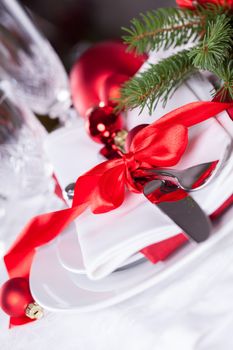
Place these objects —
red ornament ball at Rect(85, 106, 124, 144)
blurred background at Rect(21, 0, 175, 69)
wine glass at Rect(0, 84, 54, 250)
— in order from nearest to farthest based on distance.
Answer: red ornament ball at Rect(85, 106, 124, 144)
wine glass at Rect(0, 84, 54, 250)
blurred background at Rect(21, 0, 175, 69)

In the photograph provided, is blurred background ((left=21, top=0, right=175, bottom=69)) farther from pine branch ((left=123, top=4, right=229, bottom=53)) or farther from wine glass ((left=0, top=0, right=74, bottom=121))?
pine branch ((left=123, top=4, right=229, bottom=53))

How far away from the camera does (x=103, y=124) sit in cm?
55

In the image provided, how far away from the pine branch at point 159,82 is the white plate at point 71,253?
14 centimetres

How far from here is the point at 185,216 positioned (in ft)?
1.31

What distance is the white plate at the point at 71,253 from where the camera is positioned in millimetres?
433

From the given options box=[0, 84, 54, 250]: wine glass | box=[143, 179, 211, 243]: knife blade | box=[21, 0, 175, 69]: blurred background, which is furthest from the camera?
box=[21, 0, 175, 69]: blurred background

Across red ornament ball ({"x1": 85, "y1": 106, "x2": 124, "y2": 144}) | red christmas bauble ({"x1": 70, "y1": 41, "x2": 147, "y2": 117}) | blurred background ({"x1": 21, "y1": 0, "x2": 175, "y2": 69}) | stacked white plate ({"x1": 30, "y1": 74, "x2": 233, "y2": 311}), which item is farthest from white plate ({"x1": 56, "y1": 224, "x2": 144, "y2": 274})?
blurred background ({"x1": 21, "y1": 0, "x2": 175, "y2": 69})

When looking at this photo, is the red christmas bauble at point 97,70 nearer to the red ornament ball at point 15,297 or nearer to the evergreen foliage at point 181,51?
the evergreen foliage at point 181,51

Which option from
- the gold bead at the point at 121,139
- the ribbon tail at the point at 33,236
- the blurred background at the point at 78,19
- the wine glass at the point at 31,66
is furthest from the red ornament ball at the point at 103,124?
the blurred background at the point at 78,19

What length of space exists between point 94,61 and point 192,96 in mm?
307

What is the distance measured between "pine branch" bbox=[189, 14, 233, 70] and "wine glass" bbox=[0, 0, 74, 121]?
392 millimetres

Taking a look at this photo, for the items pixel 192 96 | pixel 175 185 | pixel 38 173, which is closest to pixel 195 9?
pixel 192 96

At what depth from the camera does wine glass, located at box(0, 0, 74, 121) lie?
0.74 metres

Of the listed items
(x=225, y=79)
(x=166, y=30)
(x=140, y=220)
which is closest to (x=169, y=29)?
(x=166, y=30)
